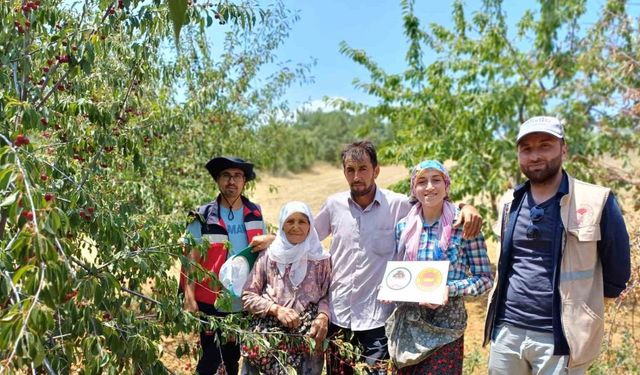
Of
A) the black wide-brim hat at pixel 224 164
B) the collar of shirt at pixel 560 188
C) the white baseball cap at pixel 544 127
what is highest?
the white baseball cap at pixel 544 127

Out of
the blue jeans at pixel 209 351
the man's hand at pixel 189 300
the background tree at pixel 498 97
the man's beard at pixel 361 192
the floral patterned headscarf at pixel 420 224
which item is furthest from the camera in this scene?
the background tree at pixel 498 97

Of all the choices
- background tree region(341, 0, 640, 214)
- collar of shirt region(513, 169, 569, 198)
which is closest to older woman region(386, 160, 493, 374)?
collar of shirt region(513, 169, 569, 198)

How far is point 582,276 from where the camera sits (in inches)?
82.7

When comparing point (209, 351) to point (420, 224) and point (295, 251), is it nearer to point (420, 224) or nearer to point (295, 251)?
point (295, 251)

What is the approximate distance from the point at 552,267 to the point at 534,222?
20 cm

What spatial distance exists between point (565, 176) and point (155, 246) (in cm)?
175

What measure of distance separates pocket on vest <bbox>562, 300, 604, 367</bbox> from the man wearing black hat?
161 centimetres

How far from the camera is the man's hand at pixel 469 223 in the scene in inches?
91.7

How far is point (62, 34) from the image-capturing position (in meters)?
2.15

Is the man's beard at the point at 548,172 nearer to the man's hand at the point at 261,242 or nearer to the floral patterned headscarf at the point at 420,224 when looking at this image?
the floral patterned headscarf at the point at 420,224

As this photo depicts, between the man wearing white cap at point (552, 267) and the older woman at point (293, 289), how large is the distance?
83 cm

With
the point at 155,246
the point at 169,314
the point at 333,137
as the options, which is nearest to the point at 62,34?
the point at 155,246

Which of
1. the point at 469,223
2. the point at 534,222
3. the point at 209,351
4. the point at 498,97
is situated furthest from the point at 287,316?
the point at 498,97

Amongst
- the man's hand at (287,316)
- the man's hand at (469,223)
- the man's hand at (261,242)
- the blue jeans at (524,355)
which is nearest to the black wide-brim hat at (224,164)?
the man's hand at (261,242)
